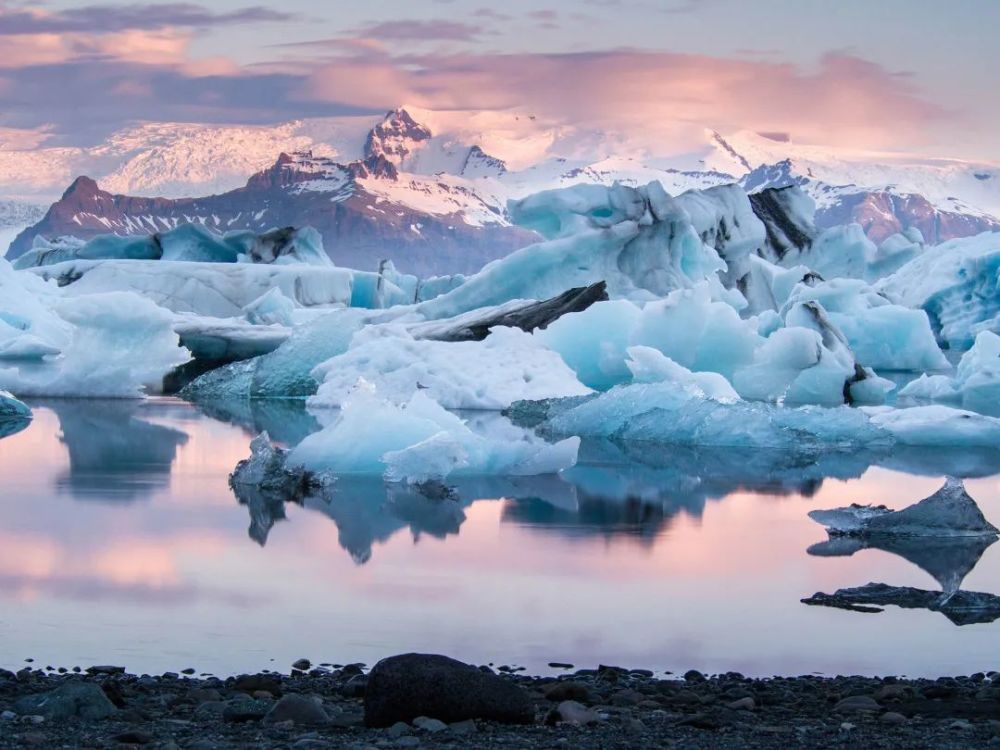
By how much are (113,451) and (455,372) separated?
186 inches

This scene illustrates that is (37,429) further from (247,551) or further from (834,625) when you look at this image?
(834,625)

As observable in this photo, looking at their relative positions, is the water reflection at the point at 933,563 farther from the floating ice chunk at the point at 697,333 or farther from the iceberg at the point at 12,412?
the floating ice chunk at the point at 697,333

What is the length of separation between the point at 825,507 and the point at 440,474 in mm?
2081

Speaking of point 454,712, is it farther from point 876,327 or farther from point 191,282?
point 191,282

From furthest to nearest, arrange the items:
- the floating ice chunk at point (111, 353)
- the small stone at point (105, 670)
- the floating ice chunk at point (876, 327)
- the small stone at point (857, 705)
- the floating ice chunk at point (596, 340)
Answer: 1. the floating ice chunk at point (876, 327)
2. the floating ice chunk at point (596, 340)
3. the floating ice chunk at point (111, 353)
4. the small stone at point (105, 670)
5. the small stone at point (857, 705)

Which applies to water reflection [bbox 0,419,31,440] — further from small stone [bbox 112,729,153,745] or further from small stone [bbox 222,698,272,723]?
small stone [bbox 112,729,153,745]

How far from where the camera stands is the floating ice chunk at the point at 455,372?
1391cm

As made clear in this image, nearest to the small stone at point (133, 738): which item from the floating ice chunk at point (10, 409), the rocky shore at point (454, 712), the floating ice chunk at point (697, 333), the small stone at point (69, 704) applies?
the rocky shore at point (454, 712)

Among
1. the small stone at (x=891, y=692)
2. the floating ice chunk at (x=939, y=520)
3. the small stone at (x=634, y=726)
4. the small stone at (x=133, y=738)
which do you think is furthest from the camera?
the floating ice chunk at (x=939, y=520)

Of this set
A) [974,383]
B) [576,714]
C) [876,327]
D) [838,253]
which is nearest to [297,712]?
[576,714]

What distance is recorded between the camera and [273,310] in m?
23.1

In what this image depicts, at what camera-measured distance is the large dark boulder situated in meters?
3.47

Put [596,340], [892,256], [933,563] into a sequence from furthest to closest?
[892,256] < [596,340] < [933,563]

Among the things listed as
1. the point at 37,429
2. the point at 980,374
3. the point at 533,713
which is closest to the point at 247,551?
the point at 533,713
